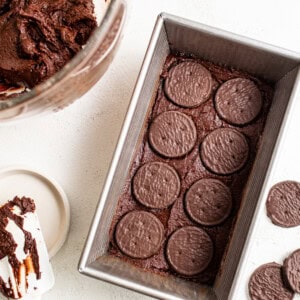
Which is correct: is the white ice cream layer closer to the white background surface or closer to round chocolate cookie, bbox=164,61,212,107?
the white background surface

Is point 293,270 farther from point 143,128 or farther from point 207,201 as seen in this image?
point 143,128

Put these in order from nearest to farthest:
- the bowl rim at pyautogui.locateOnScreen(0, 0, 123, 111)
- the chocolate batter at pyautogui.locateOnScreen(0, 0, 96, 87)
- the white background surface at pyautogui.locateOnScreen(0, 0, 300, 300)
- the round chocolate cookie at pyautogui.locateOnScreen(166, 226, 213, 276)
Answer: the bowl rim at pyautogui.locateOnScreen(0, 0, 123, 111) → the chocolate batter at pyautogui.locateOnScreen(0, 0, 96, 87) → the round chocolate cookie at pyautogui.locateOnScreen(166, 226, 213, 276) → the white background surface at pyautogui.locateOnScreen(0, 0, 300, 300)

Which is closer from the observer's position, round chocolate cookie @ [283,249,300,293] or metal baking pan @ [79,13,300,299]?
metal baking pan @ [79,13,300,299]

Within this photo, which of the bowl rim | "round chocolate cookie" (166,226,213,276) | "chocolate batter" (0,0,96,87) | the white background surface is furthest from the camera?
the white background surface

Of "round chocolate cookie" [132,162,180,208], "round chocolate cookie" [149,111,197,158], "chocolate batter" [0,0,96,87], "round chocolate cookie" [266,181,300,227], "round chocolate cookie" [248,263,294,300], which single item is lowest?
"round chocolate cookie" [248,263,294,300]

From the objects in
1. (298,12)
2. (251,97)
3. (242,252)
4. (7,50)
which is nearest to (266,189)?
(242,252)

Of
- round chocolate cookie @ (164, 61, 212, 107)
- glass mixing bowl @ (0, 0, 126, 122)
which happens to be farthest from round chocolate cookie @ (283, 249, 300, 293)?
glass mixing bowl @ (0, 0, 126, 122)

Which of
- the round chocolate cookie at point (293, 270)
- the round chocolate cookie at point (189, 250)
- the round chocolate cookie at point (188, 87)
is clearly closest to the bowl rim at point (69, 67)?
the round chocolate cookie at point (188, 87)
